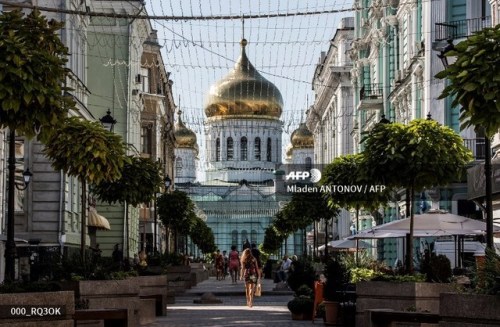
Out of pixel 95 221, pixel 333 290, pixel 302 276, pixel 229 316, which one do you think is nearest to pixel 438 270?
pixel 333 290

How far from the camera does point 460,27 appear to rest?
45.6 meters

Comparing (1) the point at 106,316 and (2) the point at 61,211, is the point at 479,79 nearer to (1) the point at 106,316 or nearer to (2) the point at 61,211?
(1) the point at 106,316

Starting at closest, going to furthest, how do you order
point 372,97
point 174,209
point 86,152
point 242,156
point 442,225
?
point 86,152 → point 442,225 → point 372,97 → point 174,209 → point 242,156

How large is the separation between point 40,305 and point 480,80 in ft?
19.7

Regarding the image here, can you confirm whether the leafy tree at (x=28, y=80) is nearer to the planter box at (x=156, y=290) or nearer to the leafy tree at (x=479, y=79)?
the leafy tree at (x=479, y=79)

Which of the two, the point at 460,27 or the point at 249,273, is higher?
the point at 460,27

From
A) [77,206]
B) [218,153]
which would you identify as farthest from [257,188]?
[77,206]

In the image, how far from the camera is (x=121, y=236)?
66188 mm

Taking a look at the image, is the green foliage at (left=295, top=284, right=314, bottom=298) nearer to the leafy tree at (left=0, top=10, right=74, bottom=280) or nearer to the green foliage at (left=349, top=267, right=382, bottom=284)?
the green foliage at (left=349, top=267, right=382, bottom=284)

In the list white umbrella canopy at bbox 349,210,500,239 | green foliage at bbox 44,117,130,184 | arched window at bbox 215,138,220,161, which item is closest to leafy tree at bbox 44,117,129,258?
green foliage at bbox 44,117,130,184

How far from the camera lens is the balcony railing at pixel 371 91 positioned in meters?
66.4

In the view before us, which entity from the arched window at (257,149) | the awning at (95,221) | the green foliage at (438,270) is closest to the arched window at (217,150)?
the arched window at (257,149)

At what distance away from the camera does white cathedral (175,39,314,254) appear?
164m

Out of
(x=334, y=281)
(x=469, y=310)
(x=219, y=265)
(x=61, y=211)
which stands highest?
(x=61, y=211)
